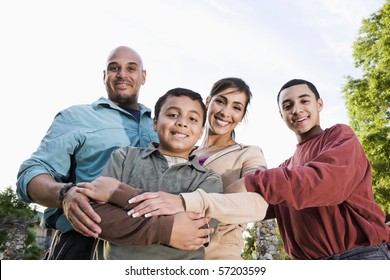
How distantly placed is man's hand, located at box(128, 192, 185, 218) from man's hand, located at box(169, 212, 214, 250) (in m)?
0.05

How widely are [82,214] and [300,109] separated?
1856mm

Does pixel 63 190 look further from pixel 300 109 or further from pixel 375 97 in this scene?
pixel 375 97

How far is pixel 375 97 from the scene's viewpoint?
11758 mm

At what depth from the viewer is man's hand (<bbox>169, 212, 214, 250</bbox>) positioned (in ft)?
6.44

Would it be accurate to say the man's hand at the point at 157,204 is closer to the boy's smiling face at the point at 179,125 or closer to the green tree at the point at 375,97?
the boy's smiling face at the point at 179,125

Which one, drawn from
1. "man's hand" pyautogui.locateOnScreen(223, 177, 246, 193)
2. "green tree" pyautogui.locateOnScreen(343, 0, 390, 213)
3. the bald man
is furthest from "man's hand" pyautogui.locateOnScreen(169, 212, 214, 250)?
"green tree" pyautogui.locateOnScreen(343, 0, 390, 213)

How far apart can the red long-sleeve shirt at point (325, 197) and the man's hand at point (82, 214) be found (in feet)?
2.88

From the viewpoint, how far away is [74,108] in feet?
9.71

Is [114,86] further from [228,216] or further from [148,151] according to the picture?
[228,216]

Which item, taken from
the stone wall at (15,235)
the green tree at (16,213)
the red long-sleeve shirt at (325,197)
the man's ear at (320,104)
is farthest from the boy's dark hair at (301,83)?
the green tree at (16,213)

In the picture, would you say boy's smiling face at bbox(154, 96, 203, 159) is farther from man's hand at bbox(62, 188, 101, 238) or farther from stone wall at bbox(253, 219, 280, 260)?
stone wall at bbox(253, 219, 280, 260)

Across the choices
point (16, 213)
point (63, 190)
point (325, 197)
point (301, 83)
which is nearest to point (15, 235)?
point (16, 213)

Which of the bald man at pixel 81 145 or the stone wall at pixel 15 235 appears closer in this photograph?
the bald man at pixel 81 145

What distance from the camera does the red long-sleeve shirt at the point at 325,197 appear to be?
2.42m
